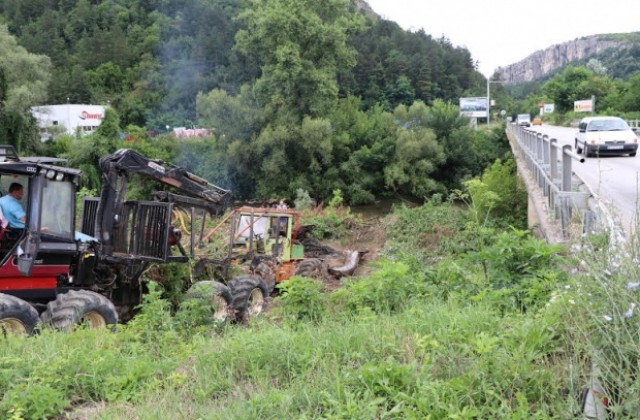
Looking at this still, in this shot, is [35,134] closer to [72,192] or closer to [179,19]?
[72,192]

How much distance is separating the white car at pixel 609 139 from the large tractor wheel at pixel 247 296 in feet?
45.3

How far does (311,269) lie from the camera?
1620 cm

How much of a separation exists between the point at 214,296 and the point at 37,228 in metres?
2.91

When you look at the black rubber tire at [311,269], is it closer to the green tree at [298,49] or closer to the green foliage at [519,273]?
the green foliage at [519,273]

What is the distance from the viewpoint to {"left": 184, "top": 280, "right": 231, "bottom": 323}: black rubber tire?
29.6 feet

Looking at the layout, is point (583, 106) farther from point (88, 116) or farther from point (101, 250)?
point (101, 250)

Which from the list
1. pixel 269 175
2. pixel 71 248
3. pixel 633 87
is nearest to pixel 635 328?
pixel 71 248

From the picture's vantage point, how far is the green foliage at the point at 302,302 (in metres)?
7.11

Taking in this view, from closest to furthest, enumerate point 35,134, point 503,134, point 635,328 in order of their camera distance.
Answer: point 635,328 → point 35,134 → point 503,134

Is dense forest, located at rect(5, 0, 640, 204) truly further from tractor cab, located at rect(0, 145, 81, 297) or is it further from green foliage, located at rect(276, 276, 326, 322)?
green foliage, located at rect(276, 276, 326, 322)

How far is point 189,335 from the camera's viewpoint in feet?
25.0

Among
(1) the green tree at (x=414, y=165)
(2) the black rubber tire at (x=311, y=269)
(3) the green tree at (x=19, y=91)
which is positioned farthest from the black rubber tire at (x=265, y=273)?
(3) the green tree at (x=19, y=91)

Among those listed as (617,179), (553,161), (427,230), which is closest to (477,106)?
(427,230)

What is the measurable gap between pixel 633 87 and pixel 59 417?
7737 centimetres
